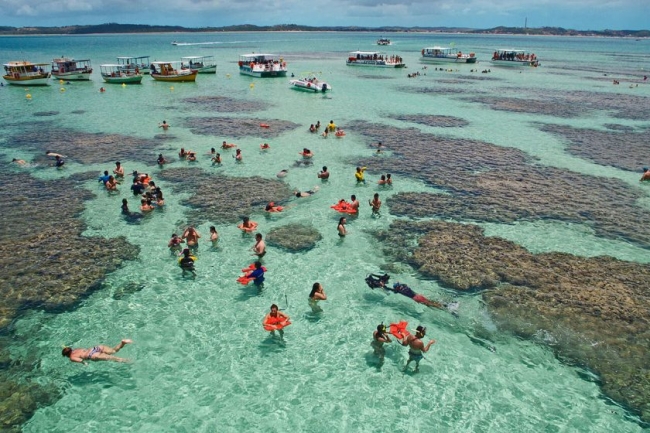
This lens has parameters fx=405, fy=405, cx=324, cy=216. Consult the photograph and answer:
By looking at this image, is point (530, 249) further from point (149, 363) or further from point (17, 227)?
point (17, 227)

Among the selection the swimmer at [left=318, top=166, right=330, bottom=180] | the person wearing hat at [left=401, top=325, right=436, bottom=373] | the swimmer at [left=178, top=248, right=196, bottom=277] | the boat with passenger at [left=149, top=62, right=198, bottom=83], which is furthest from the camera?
the boat with passenger at [left=149, top=62, right=198, bottom=83]

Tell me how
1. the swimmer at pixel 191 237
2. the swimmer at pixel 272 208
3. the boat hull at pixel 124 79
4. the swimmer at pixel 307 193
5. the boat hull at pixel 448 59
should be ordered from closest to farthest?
the swimmer at pixel 191 237
the swimmer at pixel 272 208
the swimmer at pixel 307 193
the boat hull at pixel 124 79
the boat hull at pixel 448 59

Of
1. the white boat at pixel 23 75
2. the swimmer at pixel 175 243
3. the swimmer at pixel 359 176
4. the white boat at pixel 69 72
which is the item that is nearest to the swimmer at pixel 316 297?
the swimmer at pixel 175 243

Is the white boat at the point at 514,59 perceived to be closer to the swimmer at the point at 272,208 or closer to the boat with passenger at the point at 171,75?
the boat with passenger at the point at 171,75

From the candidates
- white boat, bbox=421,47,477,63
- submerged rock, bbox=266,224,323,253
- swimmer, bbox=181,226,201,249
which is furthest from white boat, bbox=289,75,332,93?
white boat, bbox=421,47,477,63

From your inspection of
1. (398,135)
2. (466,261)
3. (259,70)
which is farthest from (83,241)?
(259,70)

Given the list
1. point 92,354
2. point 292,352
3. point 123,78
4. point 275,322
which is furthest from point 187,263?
point 123,78

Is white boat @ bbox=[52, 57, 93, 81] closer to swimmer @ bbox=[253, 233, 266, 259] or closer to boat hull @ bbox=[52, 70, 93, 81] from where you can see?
boat hull @ bbox=[52, 70, 93, 81]
